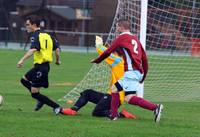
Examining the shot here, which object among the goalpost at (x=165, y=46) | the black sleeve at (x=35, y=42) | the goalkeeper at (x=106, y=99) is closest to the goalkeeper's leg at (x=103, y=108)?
the goalkeeper at (x=106, y=99)

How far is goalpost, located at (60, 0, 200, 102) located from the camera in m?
15.2

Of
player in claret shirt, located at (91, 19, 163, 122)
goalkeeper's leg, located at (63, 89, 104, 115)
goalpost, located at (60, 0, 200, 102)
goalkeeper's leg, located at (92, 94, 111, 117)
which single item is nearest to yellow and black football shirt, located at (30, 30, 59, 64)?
goalkeeper's leg, located at (63, 89, 104, 115)

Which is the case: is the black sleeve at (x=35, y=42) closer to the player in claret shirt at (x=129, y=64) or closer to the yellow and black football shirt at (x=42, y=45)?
the yellow and black football shirt at (x=42, y=45)

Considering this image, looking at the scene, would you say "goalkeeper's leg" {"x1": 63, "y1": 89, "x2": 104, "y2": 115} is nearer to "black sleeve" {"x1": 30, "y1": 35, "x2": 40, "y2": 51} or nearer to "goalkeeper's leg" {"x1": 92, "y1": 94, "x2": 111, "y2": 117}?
"goalkeeper's leg" {"x1": 92, "y1": 94, "x2": 111, "y2": 117}

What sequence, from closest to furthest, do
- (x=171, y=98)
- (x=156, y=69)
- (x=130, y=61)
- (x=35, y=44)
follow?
1. (x=130, y=61)
2. (x=35, y=44)
3. (x=171, y=98)
4. (x=156, y=69)

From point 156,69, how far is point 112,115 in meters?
9.40

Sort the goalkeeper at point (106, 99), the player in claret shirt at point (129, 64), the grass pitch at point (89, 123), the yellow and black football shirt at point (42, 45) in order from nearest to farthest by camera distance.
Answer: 1. the grass pitch at point (89, 123)
2. the player in claret shirt at point (129, 64)
3. the goalkeeper at point (106, 99)
4. the yellow and black football shirt at point (42, 45)

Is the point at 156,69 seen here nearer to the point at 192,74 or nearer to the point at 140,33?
the point at 192,74

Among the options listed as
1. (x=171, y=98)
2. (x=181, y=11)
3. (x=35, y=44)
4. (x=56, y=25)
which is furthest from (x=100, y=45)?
(x=56, y=25)

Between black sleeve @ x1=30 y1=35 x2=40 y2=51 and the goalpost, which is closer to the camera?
black sleeve @ x1=30 y1=35 x2=40 y2=51

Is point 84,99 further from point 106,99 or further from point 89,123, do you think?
point 89,123

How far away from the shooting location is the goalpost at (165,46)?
1516 centimetres

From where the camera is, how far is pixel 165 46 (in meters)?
20.3

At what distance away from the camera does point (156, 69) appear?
20.1 meters
